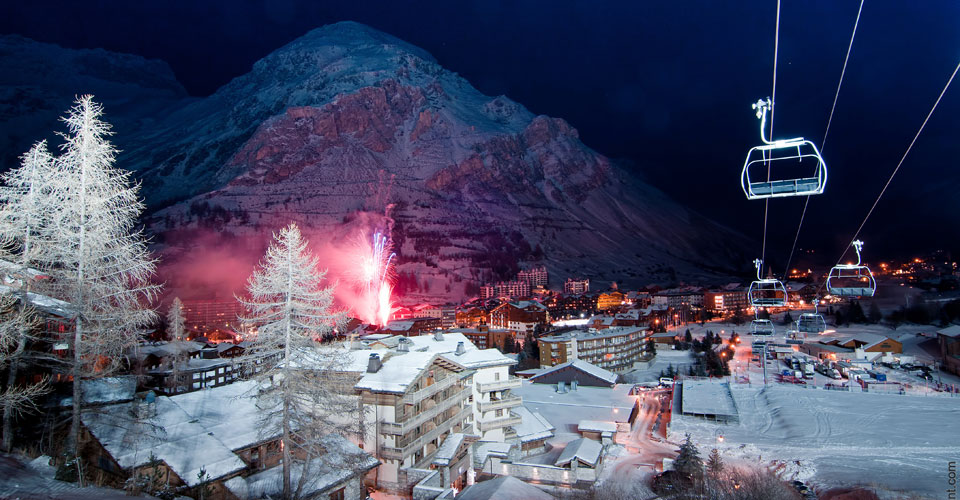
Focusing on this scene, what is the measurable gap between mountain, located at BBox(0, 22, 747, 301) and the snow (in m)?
69.0

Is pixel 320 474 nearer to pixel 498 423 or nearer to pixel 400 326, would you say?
pixel 498 423

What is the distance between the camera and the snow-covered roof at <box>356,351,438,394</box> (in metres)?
16.4

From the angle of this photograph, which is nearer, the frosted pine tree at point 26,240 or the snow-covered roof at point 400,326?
the frosted pine tree at point 26,240

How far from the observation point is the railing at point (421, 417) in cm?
1623

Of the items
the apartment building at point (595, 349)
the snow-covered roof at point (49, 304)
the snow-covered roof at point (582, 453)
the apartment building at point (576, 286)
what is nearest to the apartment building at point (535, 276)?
the apartment building at point (576, 286)

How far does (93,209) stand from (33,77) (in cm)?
16214

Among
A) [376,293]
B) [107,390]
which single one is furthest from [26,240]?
[376,293]

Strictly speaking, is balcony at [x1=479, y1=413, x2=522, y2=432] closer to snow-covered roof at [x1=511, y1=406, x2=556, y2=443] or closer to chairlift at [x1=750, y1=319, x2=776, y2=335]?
snow-covered roof at [x1=511, y1=406, x2=556, y2=443]

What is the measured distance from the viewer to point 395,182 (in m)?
131

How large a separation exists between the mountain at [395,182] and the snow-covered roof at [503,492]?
80082mm

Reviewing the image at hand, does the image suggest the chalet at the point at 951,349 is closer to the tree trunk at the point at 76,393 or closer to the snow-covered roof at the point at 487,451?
the snow-covered roof at the point at 487,451

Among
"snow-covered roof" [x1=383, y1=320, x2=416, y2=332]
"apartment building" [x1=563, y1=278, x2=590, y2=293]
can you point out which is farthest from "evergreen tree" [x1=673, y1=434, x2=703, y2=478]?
"apartment building" [x1=563, y1=278, x2=590, y2=293]

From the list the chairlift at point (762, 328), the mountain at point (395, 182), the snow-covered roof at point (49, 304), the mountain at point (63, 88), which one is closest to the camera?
the snow-covered roof at point (49, 304)

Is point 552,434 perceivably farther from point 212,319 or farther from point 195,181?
point 195,181
